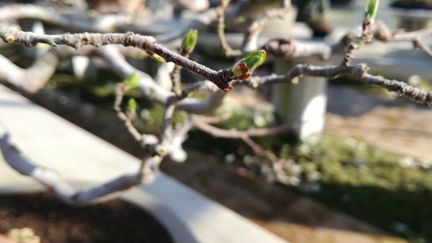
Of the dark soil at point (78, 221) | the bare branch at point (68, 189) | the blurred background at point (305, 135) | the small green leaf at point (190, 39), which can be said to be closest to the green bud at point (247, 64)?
the small green leaf at point (190, 39)

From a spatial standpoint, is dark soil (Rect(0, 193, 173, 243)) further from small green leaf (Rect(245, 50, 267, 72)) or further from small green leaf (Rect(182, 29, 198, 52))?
small green leaf (Rect(245, 50, 267, 72))

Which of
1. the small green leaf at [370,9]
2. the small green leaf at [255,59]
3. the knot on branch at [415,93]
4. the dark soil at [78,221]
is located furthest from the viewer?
the dark soil at [78,221]

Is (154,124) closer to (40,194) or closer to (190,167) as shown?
(190,167)

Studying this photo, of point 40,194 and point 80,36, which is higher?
point 80,36

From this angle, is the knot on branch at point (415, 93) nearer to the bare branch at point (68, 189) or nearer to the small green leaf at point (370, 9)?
the small green leaf at point (370, 9)

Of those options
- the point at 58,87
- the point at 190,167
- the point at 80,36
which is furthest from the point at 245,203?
the point at 58,87

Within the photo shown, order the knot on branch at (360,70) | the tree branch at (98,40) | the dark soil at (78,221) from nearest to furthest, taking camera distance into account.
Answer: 1. the tree branch at (98,40)
2. the knot on branch at (360,70)
3. the dark soil at (78,221)
